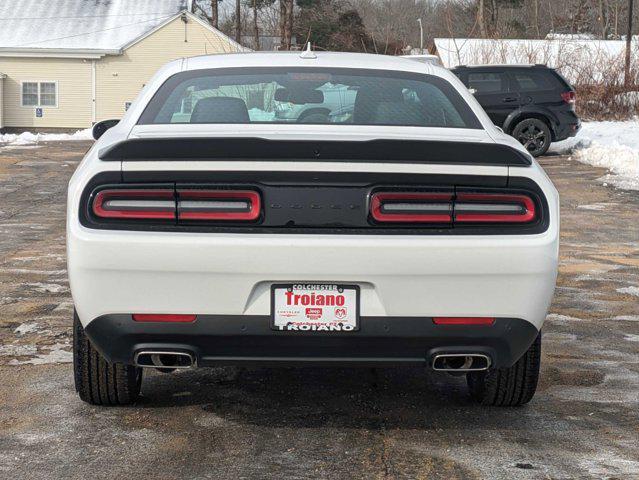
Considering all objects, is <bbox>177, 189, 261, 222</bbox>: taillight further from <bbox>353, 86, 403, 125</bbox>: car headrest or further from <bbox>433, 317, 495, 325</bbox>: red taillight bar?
<bbox>353, 86, 403, 125</bbox>: car headrest

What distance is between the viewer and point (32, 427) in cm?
462

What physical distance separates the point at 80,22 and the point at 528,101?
99.1 feet

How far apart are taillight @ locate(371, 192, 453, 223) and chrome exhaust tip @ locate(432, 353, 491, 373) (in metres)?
0.52

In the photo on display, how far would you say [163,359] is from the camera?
423cm

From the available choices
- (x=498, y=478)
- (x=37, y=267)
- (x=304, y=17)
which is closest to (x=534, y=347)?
(x=498, y=478)

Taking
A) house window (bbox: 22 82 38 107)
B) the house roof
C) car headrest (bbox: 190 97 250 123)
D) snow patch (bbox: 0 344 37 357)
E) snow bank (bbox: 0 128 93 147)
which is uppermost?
the house roof

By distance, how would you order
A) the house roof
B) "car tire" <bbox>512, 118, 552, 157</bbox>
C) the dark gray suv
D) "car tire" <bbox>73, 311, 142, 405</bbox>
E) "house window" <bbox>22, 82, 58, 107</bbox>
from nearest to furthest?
1. "car tire" <bbox>73, 311, 142, 405</bbox>
2. the dark gray suv
3. "car tire" <bbox>512, 118, 552, 157</bbox>
4. "house window" <bbox>22, 82, 58, 107</bbox>
5. the house roof

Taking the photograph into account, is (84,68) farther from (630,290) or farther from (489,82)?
(630,290)

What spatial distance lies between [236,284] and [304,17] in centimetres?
5864

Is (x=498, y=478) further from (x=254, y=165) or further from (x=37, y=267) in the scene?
(x=37, y=267)

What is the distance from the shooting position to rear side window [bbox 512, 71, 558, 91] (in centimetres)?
2123

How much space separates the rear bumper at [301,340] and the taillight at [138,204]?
370 millimetres

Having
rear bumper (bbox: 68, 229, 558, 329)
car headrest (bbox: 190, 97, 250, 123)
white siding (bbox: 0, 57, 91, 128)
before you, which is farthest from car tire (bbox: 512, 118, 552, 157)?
white siding (bbox: 0, 57, 91, 128)

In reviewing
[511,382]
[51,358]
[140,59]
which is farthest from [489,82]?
[140,59]
